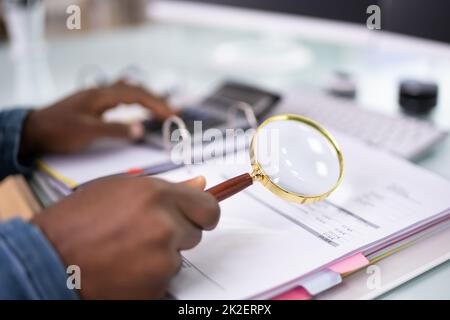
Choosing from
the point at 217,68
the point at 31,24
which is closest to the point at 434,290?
the point at 217,68

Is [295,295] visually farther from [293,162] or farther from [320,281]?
[293,162]

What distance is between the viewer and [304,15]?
1.07 meters

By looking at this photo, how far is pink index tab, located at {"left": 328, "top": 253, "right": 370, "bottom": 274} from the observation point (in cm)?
49

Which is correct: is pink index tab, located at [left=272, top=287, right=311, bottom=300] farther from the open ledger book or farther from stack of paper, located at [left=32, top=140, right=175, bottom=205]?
stack of paper, located at [left=32, top=140, right=175, bottom=205]

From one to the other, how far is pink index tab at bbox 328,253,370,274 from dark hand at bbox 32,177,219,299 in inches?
5.3

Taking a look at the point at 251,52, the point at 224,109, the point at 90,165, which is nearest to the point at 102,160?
the point at 90,165

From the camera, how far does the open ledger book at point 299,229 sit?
1.57 ft

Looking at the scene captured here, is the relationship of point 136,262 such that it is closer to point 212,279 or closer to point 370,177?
point 212,279

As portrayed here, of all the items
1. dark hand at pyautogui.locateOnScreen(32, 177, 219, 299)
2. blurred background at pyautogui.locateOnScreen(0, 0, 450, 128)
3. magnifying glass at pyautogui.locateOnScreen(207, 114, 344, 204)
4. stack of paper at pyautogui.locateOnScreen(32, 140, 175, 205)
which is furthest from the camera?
blurred background at pyautogui.locateOnScreen(0, 0, 450, 128)

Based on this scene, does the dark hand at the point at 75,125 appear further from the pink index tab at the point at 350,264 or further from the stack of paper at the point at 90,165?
the pink index tab at the point at 350,264

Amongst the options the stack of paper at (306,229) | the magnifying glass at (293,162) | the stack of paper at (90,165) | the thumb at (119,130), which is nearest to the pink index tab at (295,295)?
Result: the stack of paper at (306,229)

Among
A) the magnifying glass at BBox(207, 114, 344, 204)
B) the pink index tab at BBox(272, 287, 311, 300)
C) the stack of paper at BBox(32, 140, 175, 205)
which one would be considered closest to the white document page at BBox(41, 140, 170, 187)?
the stack of paper at BBox(32, 140, 175, 205)

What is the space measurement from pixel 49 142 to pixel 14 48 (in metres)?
0.84

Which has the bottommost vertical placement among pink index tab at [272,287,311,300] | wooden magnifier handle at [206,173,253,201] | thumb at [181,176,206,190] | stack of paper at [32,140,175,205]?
pink index tab at [272,287,311,300]
